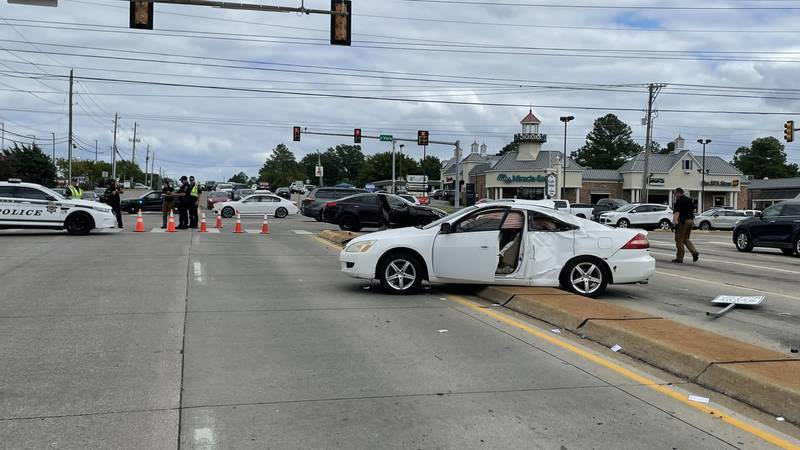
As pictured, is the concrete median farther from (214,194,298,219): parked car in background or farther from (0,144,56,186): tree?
(0,144,56,186): tree

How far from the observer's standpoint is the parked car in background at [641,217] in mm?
41350

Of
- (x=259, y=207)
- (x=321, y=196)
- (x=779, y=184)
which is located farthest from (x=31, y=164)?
(x=779, y=184)

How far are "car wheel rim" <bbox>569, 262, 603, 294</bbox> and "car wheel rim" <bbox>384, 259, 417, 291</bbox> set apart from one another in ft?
7.96

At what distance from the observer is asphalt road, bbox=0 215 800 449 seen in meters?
4.73

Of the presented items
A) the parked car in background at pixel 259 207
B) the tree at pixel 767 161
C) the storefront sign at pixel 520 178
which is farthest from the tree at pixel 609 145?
the parked car in background at pixel 259 207

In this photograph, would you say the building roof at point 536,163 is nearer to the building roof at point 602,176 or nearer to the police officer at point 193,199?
the building roof at point 602,176

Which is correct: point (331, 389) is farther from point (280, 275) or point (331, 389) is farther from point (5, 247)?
point (5, 247)

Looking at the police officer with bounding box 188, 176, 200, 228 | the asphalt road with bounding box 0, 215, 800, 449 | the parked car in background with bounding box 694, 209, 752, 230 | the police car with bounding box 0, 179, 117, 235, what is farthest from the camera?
the parked car in background with bounding box 694, 209, 752, 230

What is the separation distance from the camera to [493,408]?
5301 mm

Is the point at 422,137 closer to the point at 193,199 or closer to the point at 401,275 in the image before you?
the point at 193,199

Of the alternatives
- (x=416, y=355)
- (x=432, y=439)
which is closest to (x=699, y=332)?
(x=416, y=355)

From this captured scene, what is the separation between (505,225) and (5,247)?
1318cm

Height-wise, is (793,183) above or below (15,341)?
above

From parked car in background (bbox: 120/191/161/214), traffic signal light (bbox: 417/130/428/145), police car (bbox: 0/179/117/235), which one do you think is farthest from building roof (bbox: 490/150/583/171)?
police car (bbox: 0/179/117/235)
